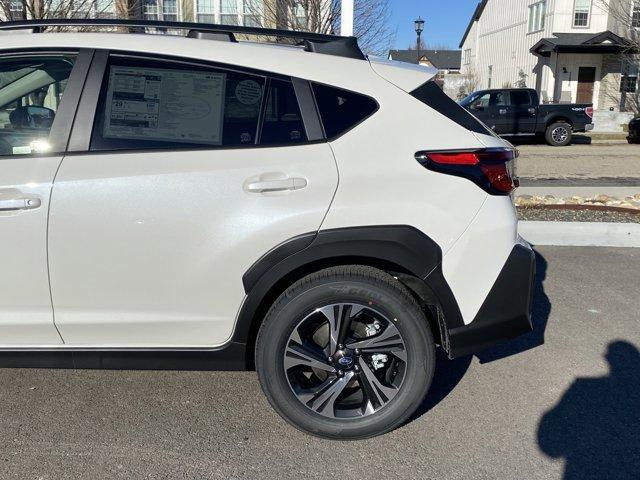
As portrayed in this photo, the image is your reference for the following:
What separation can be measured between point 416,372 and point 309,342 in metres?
0.52

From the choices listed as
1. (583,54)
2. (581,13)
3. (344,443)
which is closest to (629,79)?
(583,54)

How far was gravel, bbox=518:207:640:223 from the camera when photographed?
21.6ft

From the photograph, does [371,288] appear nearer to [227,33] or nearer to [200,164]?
[200,164]

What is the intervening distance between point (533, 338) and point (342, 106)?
2258 mm

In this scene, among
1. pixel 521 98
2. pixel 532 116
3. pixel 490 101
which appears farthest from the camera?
pixel 490 101

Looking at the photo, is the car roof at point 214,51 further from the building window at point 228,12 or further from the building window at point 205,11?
the building window at point 205,11

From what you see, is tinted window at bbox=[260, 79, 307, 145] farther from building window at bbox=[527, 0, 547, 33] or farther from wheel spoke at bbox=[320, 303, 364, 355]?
building window at bbox=[527, 0, 547, 33]

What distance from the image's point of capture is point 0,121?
2.78 metres

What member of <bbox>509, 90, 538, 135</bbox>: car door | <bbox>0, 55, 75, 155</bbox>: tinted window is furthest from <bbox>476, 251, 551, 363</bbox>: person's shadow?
<bbox>509, 90, 538, 135</bbox>: car door

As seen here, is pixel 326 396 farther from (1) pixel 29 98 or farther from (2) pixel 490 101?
(2) pixel 490 101

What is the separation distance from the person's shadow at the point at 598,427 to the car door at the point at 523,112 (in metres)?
16.1

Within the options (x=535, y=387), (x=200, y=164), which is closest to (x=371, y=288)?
(x=200, y=164)

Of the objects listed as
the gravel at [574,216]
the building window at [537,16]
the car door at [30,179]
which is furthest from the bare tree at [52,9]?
the building window at [537,16]

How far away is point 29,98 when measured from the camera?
9.48 ft
